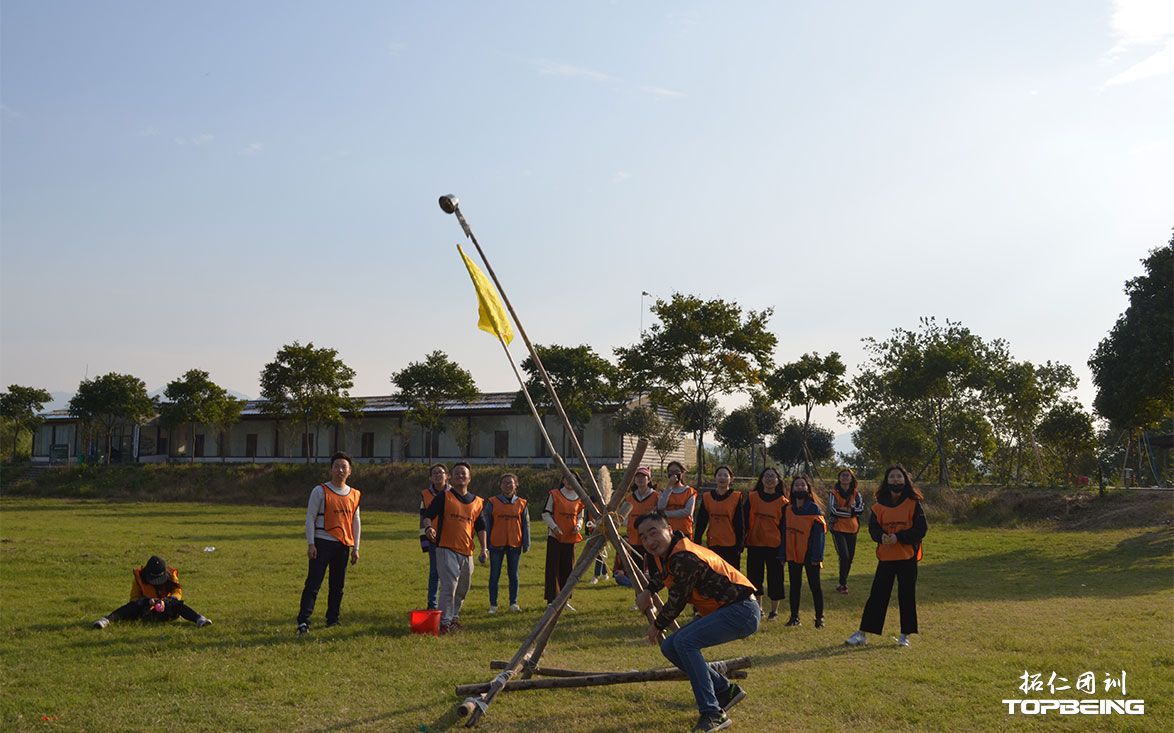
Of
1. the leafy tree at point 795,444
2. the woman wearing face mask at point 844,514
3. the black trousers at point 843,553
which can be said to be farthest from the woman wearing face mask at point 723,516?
the leafy tree at point 795,444

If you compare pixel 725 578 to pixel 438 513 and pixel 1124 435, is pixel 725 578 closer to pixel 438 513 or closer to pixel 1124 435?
pixel 438 513

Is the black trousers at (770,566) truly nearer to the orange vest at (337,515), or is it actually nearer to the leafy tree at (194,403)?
the orange vest at (337,515)

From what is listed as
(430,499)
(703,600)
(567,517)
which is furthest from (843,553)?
(703,600)

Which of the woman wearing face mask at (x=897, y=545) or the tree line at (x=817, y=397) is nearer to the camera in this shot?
the woman wearing face mask at (x=897, y=545)

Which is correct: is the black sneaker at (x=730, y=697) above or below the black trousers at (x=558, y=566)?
below

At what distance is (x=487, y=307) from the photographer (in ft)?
29.7

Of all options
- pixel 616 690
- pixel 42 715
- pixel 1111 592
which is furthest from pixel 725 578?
pixel 1111 592

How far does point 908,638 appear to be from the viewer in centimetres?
1108

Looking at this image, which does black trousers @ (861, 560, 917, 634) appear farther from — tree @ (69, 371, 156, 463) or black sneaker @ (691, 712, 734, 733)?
tree @ (69, 371, 156, 463)

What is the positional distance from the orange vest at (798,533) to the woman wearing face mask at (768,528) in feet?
0.48

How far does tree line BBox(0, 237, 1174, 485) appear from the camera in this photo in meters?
28.5

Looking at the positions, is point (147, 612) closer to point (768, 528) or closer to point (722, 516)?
point (722, 516)

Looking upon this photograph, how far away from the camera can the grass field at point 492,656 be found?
7684 mm

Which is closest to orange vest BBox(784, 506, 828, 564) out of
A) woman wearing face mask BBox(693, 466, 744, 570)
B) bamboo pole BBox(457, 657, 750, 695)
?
woman wearing face mask BBox(693, 466, 744, 570)
